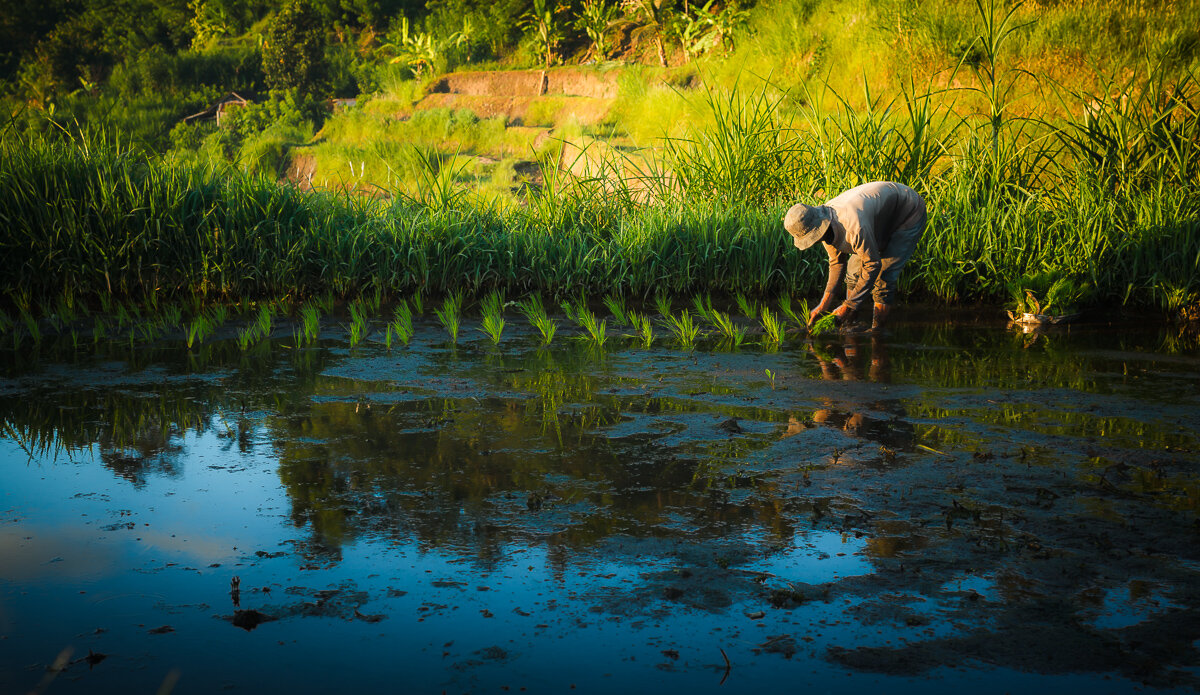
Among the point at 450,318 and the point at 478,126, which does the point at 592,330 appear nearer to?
the point at 450,318

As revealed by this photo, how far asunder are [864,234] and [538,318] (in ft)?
6.60

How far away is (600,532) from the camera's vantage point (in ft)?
7.56

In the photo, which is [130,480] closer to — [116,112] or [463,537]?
[463,537]

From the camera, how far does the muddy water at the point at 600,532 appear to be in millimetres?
1714

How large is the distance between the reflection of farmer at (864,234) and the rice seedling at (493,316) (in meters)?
1.78

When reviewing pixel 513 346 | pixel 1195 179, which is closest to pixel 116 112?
pixel 513 346

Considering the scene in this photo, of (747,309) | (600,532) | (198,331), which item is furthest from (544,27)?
(600,532)

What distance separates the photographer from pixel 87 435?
10.6 feet

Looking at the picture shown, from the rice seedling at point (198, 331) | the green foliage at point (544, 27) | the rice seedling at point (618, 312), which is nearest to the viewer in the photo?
the rice seedling at point (198, 331)

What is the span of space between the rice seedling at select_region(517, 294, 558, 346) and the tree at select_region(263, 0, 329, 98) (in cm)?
2335

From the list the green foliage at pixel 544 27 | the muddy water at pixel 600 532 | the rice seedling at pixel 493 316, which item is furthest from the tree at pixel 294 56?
the muddy water at pixel 600 532

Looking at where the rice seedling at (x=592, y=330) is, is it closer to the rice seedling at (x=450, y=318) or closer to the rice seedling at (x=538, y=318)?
the rice seedling at (x=538, y=318)

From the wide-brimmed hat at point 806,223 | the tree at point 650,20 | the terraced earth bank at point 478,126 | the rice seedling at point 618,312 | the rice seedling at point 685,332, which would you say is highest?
the tree at point 650,20

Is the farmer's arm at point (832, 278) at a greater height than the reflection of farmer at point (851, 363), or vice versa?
the farmer's arm at point (832, 278)
